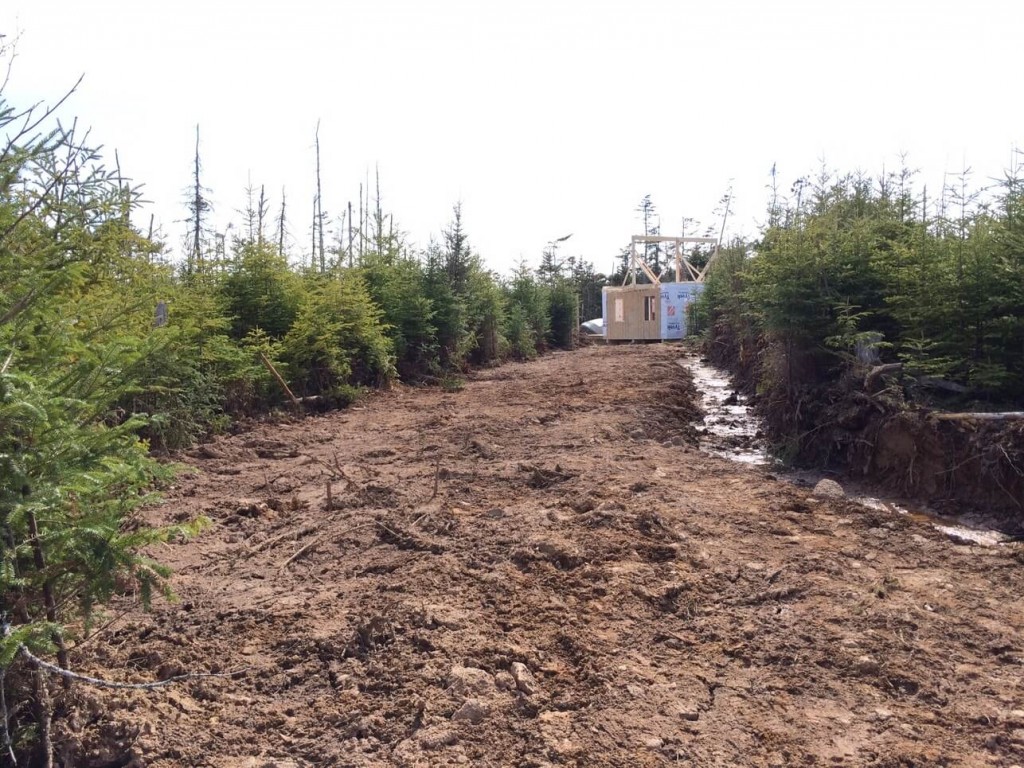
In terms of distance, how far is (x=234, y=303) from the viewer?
11477mm

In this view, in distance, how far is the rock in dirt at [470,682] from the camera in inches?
126

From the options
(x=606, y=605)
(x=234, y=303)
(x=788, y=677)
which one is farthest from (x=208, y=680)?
(x=234, y=303)

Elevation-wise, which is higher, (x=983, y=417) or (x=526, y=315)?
(x=526, y=315)

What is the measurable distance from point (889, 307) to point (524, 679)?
20.9ft

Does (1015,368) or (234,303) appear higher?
(234,303)

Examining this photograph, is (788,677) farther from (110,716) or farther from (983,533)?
(983,533)

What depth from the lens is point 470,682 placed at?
3271 mm

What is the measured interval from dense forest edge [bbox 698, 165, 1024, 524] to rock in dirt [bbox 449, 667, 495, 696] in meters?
4.59

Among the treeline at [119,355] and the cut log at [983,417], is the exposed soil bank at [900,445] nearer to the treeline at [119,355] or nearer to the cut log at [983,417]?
the cut log at [983,417]

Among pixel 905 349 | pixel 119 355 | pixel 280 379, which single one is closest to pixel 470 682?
pixel 119 355

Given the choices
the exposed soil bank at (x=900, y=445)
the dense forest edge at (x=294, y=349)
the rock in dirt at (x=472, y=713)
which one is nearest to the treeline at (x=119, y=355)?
the dense forest edge at (x=294, y=349)

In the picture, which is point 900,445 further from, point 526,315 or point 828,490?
point 526,315

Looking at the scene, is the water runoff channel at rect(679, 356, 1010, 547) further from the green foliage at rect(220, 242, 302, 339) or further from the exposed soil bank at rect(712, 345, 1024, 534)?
the green foliage at rect(220, 242, 302, 339)

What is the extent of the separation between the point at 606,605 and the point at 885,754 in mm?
1606
